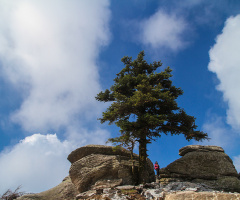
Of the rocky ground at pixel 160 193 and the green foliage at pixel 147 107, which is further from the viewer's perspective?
the green foliage at pixel 147 107

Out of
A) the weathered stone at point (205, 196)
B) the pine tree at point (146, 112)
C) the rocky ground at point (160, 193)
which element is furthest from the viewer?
the pine tree at point (146, 112)

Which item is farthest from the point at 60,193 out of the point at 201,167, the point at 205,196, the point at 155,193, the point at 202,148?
the point at 202,148

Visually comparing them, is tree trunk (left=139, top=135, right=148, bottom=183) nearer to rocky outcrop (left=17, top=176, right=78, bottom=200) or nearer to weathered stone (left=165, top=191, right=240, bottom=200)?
weathered stone (left=165, top=191, right=240, bottom=200)

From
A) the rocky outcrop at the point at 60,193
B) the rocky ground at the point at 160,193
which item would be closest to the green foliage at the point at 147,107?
the rocky ground at the point at 160,193

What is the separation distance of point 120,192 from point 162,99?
939 cm

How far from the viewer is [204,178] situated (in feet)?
56.9

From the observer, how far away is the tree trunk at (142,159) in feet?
51.2

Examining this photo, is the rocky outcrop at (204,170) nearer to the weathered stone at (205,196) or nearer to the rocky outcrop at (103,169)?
the rocky outcrop at (103,169)

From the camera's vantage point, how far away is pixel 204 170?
1783 centimetres

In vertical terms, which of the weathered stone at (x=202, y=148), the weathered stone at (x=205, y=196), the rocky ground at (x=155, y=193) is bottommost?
the weathered stone at (x=205, y=196)

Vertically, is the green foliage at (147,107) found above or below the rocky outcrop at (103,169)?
above

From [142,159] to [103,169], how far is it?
4.01 metres

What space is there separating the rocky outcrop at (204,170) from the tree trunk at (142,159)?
9.35 ft

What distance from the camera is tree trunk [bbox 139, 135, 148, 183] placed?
15.6m
